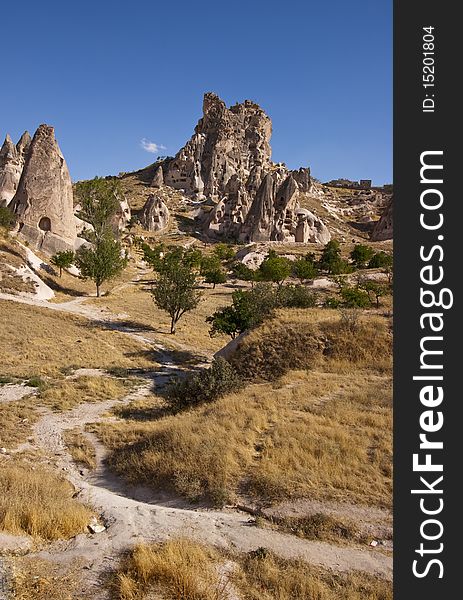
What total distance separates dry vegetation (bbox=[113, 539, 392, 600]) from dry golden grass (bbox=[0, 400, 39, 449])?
319 inches

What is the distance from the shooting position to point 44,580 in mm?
5012

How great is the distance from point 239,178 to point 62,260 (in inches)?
2864

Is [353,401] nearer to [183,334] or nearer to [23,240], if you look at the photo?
[183,334]

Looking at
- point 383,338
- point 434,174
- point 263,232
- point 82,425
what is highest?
point 263,232

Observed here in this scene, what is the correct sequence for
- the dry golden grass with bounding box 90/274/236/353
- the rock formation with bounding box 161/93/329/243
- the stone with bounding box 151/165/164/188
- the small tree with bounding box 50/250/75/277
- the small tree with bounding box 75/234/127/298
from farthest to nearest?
the stone with bounding box 151/165/164/188
the rock formation with bounding box 161/93/329/243
the small tree with bounding box 50/250/75/277
the small tree with bounding box 75/234/127/298
the dry golden grass with bounding box 90/274/236/353

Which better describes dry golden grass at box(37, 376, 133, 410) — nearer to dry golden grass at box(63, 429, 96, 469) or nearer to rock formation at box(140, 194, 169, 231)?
dry golden grass at box(63, 429, 96, 469)

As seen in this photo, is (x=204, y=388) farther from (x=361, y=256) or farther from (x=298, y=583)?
(x=361, y=256)

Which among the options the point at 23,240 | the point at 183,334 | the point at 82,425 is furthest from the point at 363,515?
the point at 23,240

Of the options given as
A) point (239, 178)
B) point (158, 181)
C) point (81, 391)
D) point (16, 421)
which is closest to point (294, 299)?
point (81, 391)

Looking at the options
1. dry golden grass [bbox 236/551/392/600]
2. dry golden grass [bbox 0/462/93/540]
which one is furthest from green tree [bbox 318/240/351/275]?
dry golden grass [bbox 236/551/392/600]

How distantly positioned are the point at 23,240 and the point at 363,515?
4650 cm

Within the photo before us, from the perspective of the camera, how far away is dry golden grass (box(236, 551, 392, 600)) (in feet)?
16.2

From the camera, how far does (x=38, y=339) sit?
25453 mm

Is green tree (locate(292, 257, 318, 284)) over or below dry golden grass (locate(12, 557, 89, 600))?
over
